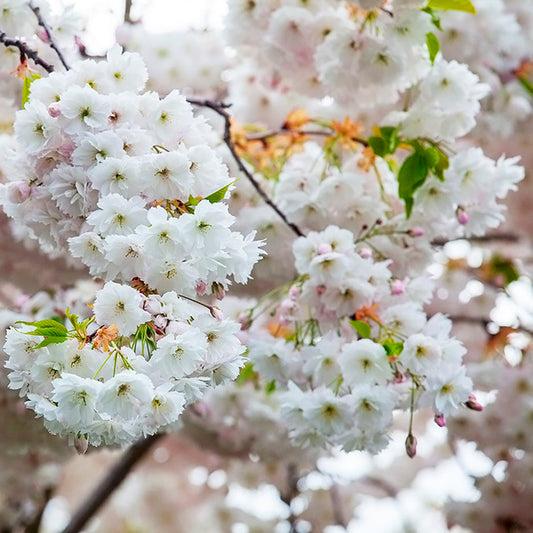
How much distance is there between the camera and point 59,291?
6.76 feet

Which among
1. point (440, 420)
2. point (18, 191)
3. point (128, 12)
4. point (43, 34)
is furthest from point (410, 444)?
point (128, 12)

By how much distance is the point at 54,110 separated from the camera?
1104 millimetres

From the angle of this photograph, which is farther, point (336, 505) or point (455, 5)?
point (336, 505)

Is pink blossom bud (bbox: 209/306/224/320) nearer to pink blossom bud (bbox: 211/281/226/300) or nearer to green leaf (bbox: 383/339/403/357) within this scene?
pink blossom bud (bbox: 211/281/226/300)

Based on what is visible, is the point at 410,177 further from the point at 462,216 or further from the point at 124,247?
the point at 124,247

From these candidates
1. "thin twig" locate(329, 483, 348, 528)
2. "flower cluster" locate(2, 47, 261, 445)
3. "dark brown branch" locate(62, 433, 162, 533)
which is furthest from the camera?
"thin twig" locate(329, 483, 348, 528)

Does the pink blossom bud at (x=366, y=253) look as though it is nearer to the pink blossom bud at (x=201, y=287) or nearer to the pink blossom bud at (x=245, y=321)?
the pink blossom bud at (x=245, y=321)

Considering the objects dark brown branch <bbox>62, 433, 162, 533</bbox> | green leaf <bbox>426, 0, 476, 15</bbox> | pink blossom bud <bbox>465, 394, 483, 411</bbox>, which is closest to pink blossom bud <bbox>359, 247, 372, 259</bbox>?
pink blossom bud <bbox>465, 394, 483, 411</bbox>

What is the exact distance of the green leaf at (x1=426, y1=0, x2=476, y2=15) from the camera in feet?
4.91

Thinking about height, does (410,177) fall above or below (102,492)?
above

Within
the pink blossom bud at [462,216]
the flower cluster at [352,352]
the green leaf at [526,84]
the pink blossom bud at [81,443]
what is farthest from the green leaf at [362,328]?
the green leaf at [526,84]

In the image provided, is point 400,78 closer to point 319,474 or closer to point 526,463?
point 526,463

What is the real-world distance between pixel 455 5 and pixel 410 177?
31cm

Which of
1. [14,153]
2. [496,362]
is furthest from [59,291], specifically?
[496,362]
